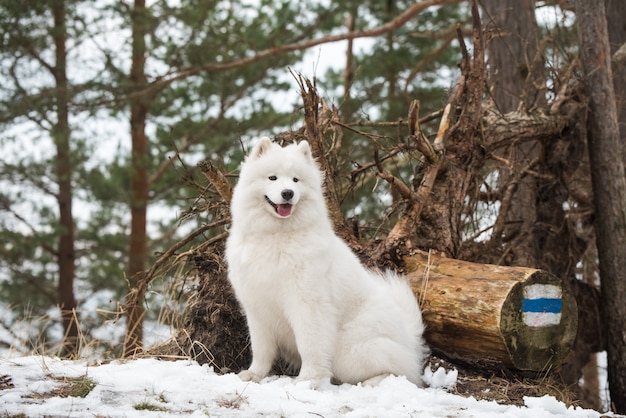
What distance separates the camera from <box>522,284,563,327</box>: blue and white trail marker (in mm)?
4453

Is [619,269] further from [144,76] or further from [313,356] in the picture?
[144,76]

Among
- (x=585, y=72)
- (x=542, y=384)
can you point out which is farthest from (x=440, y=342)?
(x=585, y=72)

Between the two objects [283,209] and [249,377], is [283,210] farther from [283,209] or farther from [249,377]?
[249,377]

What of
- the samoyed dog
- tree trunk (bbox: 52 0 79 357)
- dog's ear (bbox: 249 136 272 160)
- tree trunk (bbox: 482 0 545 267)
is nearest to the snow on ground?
the samoyed dog

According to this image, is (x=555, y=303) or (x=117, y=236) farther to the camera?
(x=117, y=236)

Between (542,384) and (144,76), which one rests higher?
(144,76)

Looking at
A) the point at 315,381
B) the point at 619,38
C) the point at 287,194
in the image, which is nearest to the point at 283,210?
the point at 287,194

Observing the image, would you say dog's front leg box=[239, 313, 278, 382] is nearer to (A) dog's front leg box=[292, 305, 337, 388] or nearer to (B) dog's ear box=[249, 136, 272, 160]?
(A) dog's front leg box=[292, 305, 337, 388]

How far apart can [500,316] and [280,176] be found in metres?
1.76

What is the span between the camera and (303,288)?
411 cm

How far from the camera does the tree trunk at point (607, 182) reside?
5.77m

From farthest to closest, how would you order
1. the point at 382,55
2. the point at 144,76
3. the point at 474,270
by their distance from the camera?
the point at 382,55 → the point at 144,76 → the point at 474,270

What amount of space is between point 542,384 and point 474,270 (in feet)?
3.01

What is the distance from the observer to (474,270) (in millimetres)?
4723
